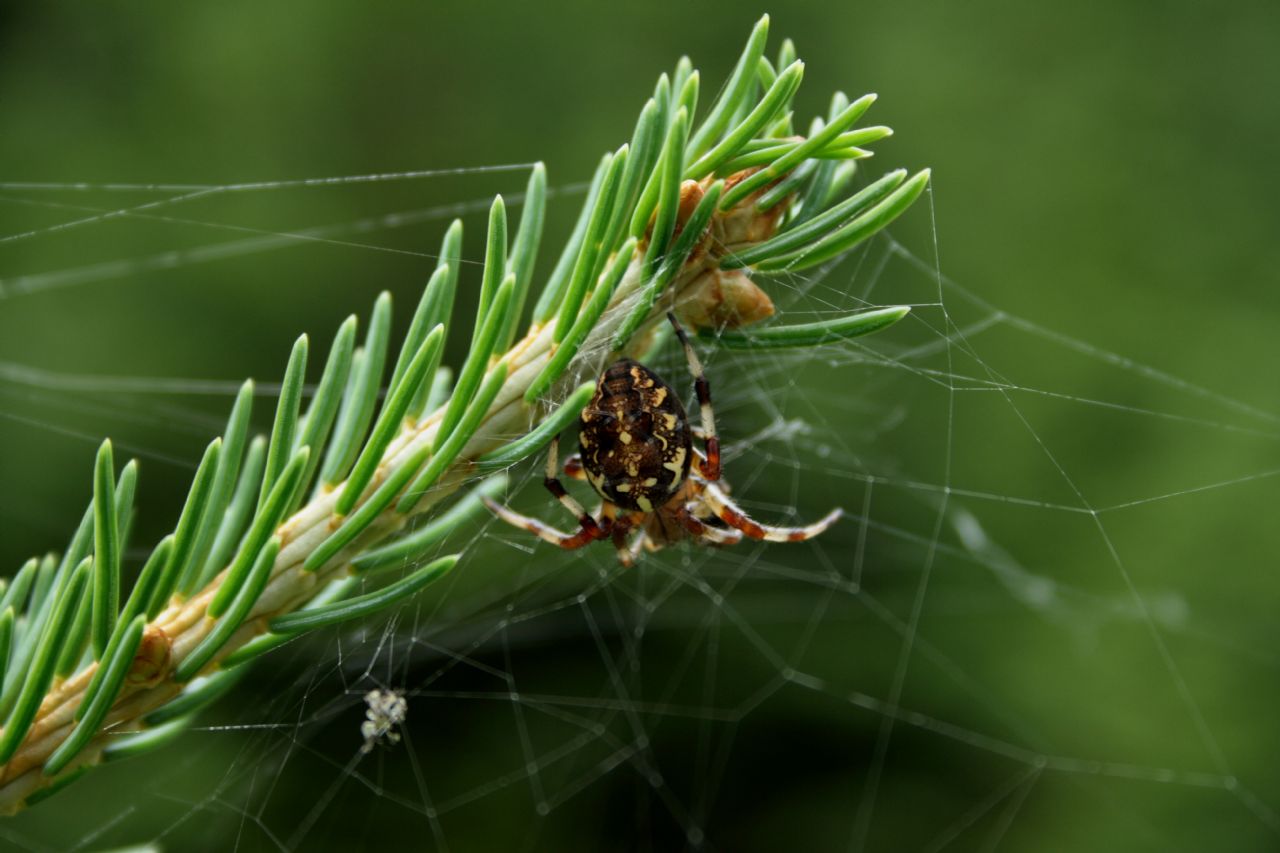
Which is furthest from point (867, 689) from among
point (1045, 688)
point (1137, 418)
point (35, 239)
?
point (35, 239)

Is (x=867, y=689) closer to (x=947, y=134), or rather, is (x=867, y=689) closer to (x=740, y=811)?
(x=740, y=811)

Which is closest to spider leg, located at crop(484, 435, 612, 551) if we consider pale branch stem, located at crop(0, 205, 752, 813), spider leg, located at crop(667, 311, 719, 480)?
spider leg, located at crop(667, 311, 719, 480)

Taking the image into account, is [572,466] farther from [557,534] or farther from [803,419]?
[803,419]

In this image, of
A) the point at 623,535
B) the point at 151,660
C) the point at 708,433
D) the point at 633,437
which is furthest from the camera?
the point at 623,535

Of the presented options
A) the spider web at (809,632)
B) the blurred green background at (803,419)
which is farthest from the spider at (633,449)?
the blurred green background at (803,419)

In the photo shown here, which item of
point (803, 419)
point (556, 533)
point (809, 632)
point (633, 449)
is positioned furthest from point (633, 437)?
point (809, 632)

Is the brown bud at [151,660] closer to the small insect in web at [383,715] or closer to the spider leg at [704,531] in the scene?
the small insect in web at [383,715]

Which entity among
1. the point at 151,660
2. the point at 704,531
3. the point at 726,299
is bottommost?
the point at 704,531
